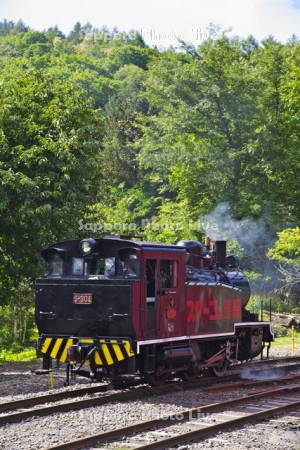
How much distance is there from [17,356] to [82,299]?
9356mm

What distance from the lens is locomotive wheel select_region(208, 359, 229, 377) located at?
1675 centimetres

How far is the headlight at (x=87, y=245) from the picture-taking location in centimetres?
1412

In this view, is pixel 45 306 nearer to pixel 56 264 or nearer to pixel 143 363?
pixel 56 264

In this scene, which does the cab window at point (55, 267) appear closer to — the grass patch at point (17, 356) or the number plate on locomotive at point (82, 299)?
the number plate on locomotive at point (82, 299)

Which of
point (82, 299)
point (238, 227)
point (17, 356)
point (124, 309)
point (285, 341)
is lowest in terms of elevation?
point (17, 356)

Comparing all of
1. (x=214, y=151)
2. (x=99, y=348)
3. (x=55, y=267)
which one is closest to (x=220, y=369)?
(x=99, y=348)

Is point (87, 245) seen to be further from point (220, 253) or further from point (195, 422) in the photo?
point (220, 253)

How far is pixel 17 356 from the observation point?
22688 mm

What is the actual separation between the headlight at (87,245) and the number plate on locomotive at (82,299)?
0.84 metres

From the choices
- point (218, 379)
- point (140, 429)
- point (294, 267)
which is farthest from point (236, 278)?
point (294, 267)

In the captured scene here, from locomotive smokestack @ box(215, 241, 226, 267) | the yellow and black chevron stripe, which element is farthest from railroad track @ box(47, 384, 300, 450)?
locomotive smokestack @ box(215, 241, 226, 267)

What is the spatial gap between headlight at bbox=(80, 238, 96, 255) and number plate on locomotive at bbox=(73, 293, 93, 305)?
0.84 meters

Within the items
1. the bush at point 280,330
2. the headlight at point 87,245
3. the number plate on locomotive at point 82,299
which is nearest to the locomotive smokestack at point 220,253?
the headlight at point 87,245

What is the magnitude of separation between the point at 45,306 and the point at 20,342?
494 inches
